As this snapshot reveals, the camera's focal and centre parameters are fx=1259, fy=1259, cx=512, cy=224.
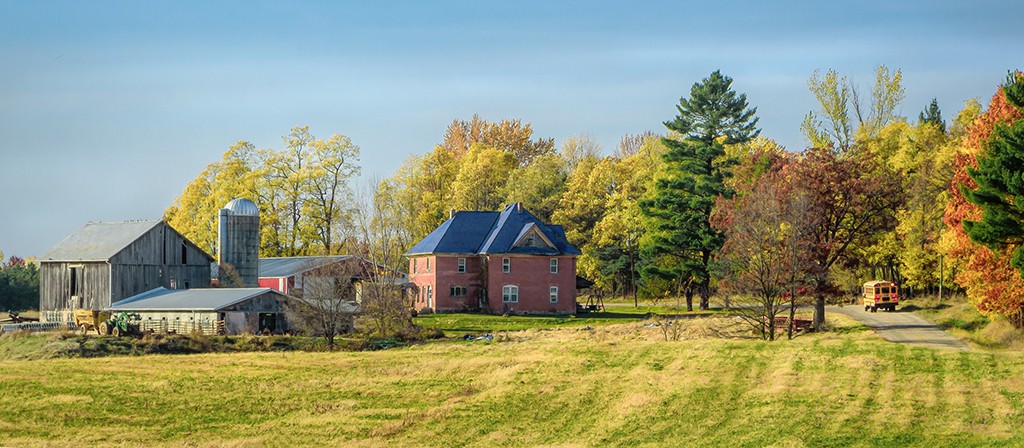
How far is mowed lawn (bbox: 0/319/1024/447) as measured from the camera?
3139 centimetres

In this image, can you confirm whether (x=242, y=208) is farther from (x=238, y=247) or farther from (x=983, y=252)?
(x=983, y=252)

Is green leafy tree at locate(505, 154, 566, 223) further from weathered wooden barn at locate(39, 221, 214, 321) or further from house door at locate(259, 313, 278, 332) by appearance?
house door at locate(259, 313, 278, 332)

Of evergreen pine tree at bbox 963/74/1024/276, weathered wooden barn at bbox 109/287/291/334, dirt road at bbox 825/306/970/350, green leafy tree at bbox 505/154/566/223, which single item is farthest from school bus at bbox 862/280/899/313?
green leafy tree at bbox 505/154/566/223

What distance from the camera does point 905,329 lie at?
2256 inches

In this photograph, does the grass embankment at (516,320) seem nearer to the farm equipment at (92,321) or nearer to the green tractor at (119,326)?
the green tractor at (119,326)

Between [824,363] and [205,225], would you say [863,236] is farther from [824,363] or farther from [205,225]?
[205,225]

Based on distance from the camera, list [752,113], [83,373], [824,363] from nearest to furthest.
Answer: [824,363]
[83,373]
[752,113]

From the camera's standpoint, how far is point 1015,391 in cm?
3494

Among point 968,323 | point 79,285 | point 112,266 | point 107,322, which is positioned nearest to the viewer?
point 968,323

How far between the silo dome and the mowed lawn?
31.0 metres

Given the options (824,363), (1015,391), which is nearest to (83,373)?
(824,363)

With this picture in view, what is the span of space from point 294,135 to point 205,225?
372 inches

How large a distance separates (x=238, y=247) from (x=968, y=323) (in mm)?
42834

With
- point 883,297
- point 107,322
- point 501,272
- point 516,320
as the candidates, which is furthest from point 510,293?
point 107,322
